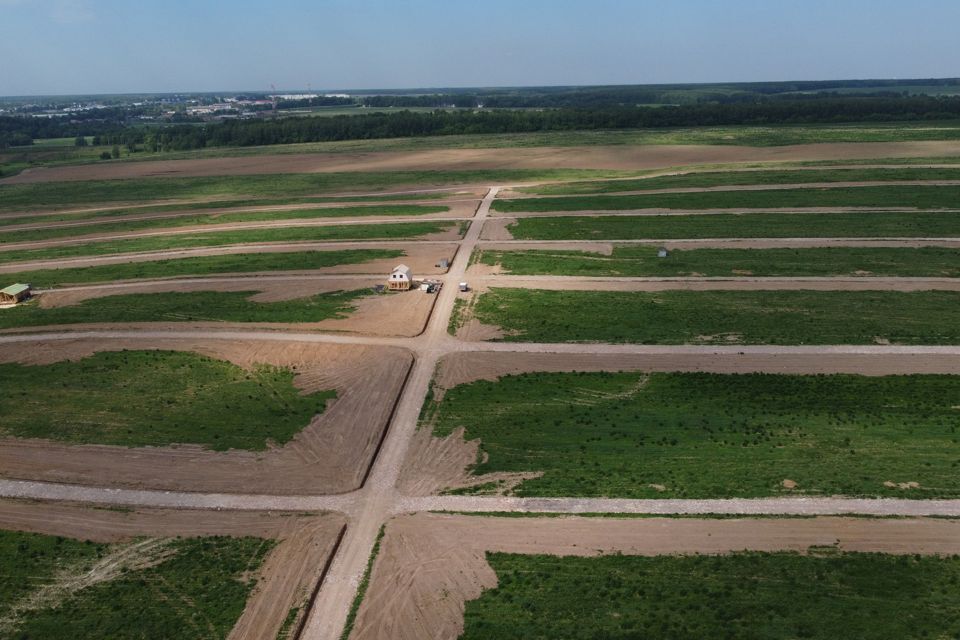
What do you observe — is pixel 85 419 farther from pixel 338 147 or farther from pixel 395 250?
pixel 338 147

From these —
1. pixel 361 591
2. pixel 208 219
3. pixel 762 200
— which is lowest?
pixel 361 591

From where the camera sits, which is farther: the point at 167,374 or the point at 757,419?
the point at 167,374

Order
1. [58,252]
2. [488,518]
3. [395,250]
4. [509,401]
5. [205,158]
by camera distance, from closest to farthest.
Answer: [488,518] → [509,401] → [395,250] → [58,252] → [205,158]

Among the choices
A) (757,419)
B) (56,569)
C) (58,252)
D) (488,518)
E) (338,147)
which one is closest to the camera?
(56,569)

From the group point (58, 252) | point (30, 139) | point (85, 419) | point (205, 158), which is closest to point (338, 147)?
point (205, 158)

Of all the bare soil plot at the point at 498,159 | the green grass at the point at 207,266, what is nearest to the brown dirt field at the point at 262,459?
the green grass at the point at 207,266

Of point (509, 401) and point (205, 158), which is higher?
point (205, 158)

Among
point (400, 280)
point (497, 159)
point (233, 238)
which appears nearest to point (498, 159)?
point (497, 159)

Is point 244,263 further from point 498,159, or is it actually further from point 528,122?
point 528,122

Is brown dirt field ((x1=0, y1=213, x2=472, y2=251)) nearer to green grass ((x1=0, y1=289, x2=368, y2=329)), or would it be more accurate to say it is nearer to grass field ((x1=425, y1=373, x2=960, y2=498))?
green grass ((x1=0, y1=289, x2=368, y2=329))
